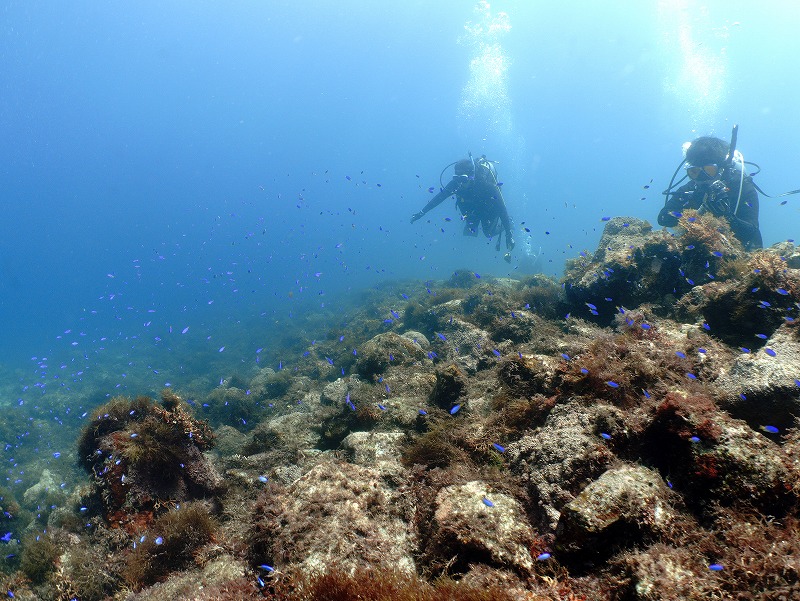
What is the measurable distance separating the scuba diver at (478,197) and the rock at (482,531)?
654 inches

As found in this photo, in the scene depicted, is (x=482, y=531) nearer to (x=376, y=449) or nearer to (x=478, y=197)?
(x=376, y=449)

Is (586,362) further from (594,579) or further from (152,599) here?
(152,599)

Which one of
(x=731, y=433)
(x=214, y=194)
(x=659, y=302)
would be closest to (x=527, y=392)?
(x=731, y=433)

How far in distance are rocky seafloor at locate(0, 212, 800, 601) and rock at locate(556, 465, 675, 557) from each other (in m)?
0.01

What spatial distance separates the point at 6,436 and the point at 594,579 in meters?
27.4

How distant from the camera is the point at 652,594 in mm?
2197

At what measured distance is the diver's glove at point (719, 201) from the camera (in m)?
12.3

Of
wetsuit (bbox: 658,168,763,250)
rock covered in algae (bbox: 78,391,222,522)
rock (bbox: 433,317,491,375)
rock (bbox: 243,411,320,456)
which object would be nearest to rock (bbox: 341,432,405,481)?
rock (bbox: 243,411,320,456)

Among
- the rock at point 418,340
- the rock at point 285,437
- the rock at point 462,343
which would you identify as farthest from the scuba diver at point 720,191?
the rock at point 285,437

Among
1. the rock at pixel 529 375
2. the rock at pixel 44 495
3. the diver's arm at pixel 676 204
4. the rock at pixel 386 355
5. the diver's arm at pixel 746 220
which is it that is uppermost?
the diver's arm at pixel 676 204

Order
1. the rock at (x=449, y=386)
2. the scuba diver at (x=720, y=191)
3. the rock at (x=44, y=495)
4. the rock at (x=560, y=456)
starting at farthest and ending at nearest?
the scuba diver at (x=720, y=191)
the rock at (x=44, y=495)
the rock at (x=449, y=386)
the rock at (x=560, y=456)

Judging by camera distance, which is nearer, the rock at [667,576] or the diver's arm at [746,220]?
the rock at [667,576]

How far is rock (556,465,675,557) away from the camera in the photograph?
265cm

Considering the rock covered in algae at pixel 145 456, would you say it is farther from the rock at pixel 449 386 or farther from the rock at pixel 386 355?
Answer: the rock at pixel 449 386
